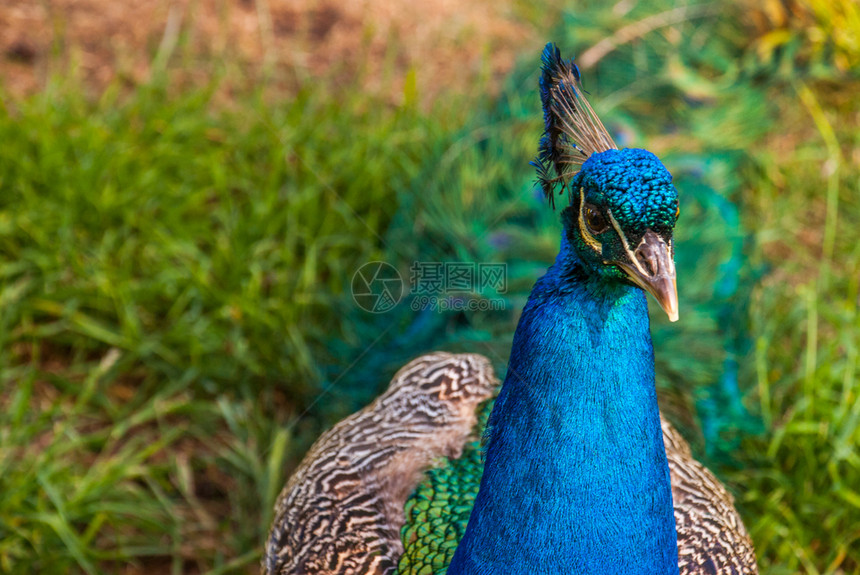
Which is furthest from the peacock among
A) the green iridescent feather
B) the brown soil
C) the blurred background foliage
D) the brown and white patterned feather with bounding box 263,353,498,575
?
the brown soil

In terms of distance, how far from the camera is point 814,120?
12.5 ft

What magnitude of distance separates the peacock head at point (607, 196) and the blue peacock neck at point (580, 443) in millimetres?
86

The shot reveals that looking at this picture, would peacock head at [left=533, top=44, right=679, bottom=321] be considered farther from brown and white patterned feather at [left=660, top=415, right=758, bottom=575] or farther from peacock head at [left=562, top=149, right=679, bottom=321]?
brown and white patterned feather at [left=660, top=415, right=758, bottom=575]

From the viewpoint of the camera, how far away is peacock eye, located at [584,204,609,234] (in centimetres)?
134

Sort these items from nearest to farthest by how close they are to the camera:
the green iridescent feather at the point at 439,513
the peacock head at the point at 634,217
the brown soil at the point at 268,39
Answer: the peacock head at the point at 634,217 → the green iridescent feather at the point at 439,513 → the brown soil at the point at 268,39

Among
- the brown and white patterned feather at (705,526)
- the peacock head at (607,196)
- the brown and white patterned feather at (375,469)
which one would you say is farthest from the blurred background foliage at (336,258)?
the peacock head at (607,196)

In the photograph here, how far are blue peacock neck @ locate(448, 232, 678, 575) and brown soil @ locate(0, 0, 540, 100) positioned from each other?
2.45 metres

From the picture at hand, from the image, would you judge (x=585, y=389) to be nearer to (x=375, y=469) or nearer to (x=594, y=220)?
(x=594, y=220)

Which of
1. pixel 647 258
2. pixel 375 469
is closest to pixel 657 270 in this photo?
pixel 647 258

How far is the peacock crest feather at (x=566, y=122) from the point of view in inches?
58.0

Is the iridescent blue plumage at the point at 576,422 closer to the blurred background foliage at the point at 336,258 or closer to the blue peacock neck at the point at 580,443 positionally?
the blue peacock neck at the point at 580,443

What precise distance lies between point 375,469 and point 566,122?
936 millimetres

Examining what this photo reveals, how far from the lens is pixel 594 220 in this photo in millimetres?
1354

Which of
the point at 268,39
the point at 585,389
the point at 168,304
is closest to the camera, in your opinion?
the point at 585,389
